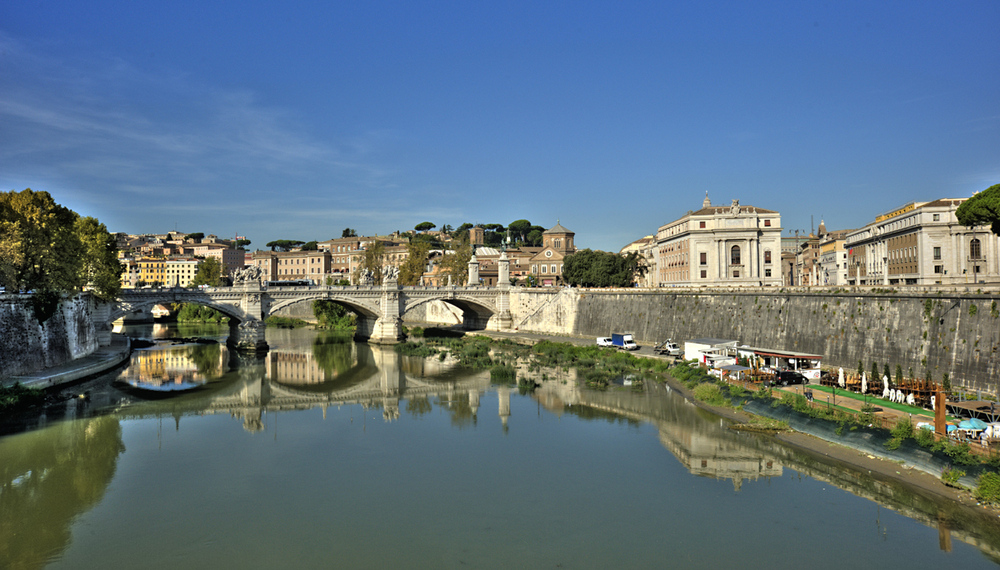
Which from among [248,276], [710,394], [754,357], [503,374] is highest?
[248,276]

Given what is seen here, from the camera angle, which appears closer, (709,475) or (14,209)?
(709,475)

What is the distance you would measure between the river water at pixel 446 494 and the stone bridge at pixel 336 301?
1860cm

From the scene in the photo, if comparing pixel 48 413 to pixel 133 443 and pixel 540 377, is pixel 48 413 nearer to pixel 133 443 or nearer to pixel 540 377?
pixel 133 443

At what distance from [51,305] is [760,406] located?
33514mm

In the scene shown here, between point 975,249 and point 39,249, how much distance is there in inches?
2156

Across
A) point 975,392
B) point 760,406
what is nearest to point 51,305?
point 760,406

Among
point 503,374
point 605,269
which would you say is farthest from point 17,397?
point 605,269

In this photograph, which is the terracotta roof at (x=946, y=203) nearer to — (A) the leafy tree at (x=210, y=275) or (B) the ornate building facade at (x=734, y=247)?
(B) the ornate building facade at (x=734, y=247)

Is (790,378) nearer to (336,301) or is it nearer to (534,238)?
(336,301)

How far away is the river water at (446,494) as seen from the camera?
1451 cm

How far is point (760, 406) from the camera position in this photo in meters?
25.1

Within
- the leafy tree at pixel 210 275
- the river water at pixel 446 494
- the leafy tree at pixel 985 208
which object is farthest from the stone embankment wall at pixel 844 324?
the leafy tree at pixel 210 275

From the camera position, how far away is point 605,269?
68.8 m

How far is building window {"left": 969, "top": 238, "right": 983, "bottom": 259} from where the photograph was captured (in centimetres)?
4328
